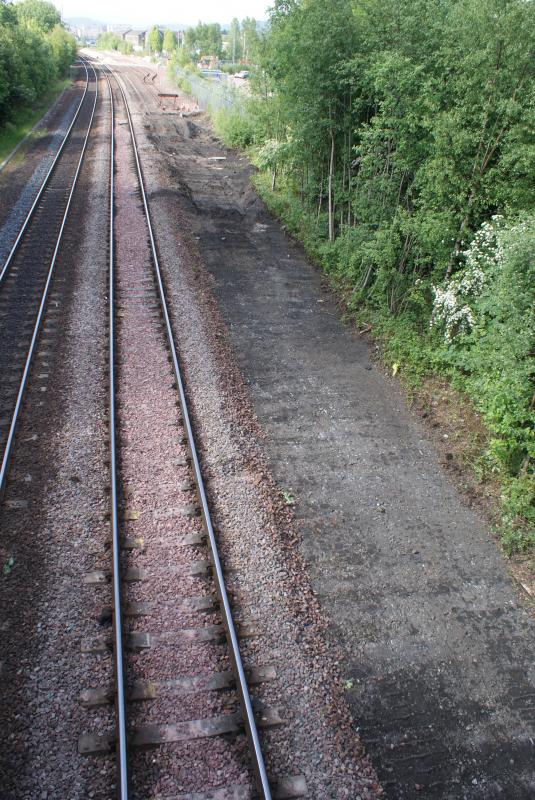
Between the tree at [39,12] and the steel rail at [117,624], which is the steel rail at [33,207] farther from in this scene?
the tree at [39,12]

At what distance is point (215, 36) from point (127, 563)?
162859 mm

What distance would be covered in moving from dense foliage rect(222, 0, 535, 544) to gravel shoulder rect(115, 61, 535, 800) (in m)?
1.26

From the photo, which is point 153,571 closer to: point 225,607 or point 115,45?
point 225,607

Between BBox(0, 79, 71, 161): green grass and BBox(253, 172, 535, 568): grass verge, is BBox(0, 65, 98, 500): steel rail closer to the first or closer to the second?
BBox(253, 172, 535, 568): grass verge

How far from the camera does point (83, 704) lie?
5.25 m

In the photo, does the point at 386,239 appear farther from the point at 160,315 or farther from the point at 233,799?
the point at 233,799

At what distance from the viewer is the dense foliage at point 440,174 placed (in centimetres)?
838

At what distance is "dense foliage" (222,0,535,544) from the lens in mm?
8375

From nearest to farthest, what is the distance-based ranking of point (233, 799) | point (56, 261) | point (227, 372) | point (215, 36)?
point (233, 799) < point (227, 372) < point (56, 261) < point (215, 36)

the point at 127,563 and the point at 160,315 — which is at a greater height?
the point at 160,315

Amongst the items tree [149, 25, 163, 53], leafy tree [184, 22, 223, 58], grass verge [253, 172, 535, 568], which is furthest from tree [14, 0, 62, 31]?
grass verge [253, 172, 535, 568]

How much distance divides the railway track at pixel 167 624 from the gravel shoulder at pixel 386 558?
70 centimetres

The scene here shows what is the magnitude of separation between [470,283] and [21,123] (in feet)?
101

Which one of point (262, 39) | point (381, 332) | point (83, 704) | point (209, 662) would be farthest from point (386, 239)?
point (262, 39)
